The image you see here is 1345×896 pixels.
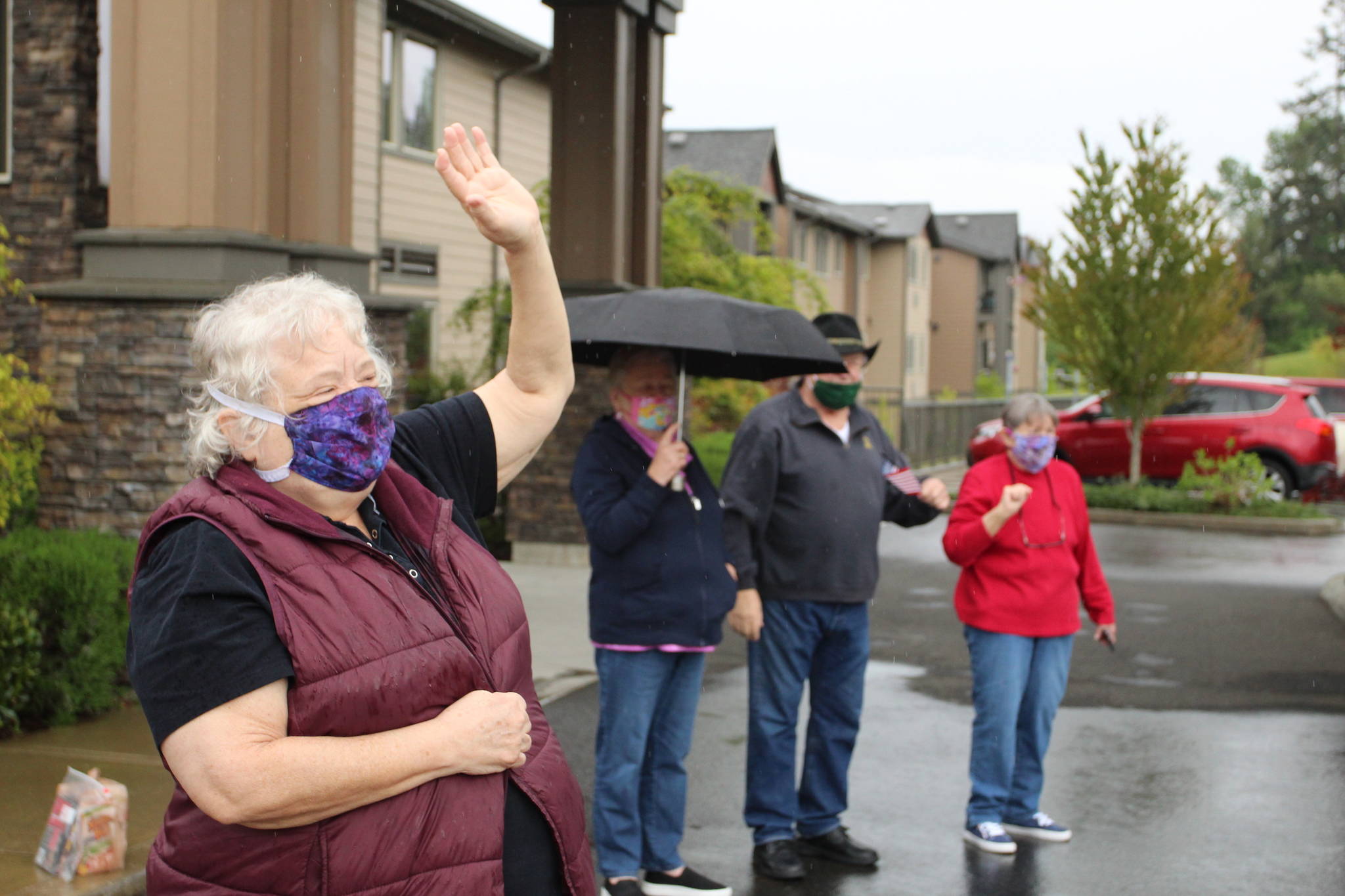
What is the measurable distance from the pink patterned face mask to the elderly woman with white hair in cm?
248

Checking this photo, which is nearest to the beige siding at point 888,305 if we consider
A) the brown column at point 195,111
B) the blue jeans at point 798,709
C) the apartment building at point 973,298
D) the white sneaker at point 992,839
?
Answer: the apartment building at point 973,298

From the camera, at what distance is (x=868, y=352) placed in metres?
6.03

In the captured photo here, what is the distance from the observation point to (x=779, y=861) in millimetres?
5352

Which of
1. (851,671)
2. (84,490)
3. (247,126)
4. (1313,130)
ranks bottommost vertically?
(851,671)

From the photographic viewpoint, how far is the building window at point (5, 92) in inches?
372

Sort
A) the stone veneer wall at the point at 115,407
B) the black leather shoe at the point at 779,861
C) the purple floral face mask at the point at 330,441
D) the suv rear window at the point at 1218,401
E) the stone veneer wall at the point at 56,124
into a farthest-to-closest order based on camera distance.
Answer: the suv rear window at the point at 1218,401 → the stone veneer wall at the point at 56,124 → the stone veneer wall at the point at 115,407 → the black leather shoe at the point at 779,861 → the purple floral face mask at the point at 330,441

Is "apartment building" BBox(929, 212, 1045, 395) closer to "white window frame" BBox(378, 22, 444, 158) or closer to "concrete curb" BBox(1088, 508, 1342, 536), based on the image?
"concrete curb" BBox(1088, 508, 1342, 536)

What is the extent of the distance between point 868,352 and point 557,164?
730 centimetres

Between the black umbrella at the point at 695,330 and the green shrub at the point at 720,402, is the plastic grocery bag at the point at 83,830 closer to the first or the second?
the black umbrella at the point at 695,330

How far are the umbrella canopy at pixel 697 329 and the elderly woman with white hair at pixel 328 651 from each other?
228cm

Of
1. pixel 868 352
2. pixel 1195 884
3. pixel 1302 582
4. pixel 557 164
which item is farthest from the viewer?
pixel 1302 582

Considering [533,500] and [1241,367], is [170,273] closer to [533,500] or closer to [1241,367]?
[533,500]

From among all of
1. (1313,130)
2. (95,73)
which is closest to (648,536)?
(95,73)

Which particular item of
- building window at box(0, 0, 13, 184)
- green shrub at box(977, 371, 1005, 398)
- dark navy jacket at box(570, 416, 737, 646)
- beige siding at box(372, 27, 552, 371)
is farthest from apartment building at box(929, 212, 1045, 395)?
dark navy jacket at box(570, 416, 737, 646)
